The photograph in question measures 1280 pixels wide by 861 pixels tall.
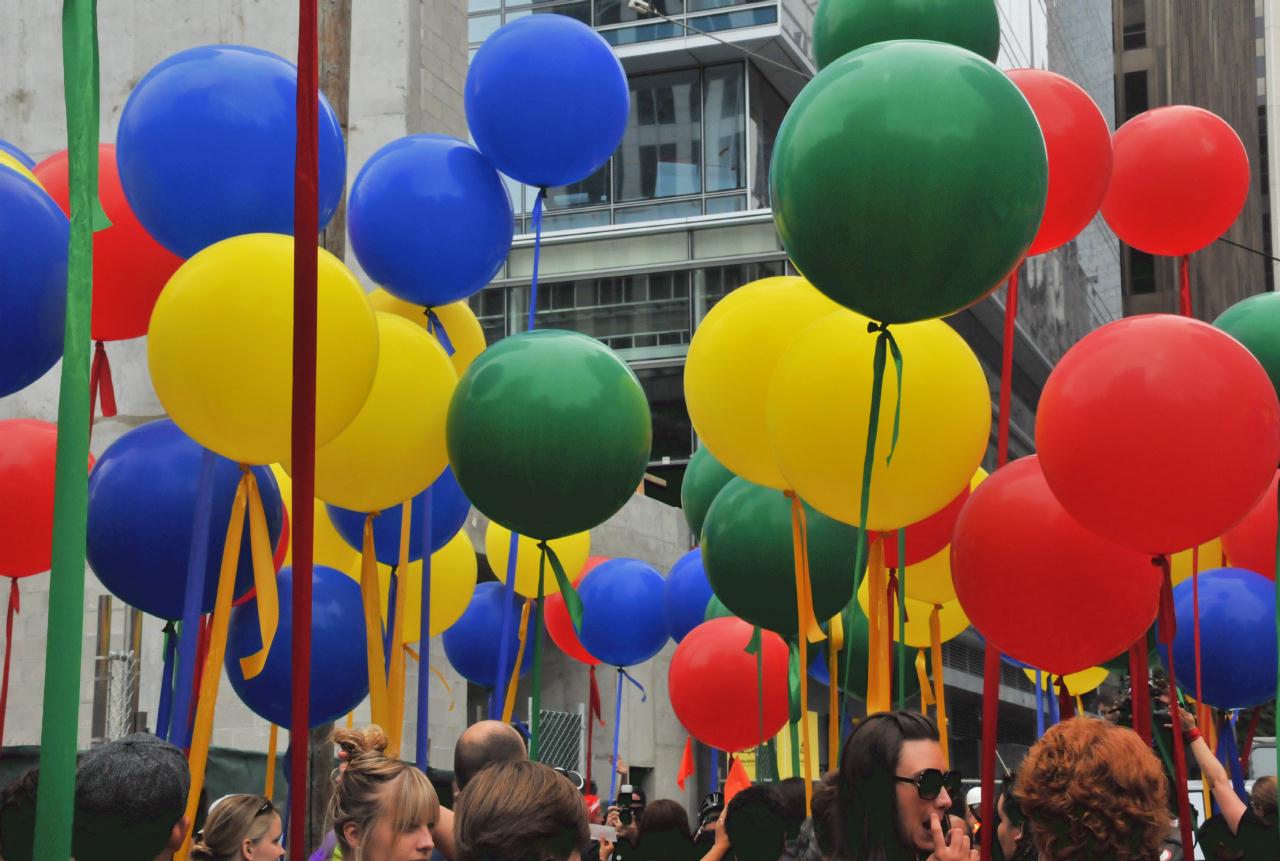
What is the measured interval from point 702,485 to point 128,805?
4.50 meters

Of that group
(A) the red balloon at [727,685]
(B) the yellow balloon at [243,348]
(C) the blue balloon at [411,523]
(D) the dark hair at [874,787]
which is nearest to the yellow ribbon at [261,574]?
(B) the yellow balloon at [243,348]

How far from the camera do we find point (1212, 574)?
22.7ft

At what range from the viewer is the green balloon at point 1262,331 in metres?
6.62

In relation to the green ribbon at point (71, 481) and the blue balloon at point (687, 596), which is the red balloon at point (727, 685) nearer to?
the blue balloon at point (687, 596)

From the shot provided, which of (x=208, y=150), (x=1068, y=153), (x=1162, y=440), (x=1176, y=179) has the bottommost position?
(x=1162, y=440)

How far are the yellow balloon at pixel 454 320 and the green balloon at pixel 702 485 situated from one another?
1.15m

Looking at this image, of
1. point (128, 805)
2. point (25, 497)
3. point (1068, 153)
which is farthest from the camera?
point (25, 497)

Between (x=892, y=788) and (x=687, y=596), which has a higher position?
(x=687, y=596)

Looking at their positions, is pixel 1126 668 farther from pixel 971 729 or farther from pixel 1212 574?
pixel 971 729

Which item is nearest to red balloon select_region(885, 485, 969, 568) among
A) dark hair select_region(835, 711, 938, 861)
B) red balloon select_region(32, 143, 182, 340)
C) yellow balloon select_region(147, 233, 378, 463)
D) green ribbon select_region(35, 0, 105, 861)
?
yellow balloon select_region(147, 233, 378, 463)

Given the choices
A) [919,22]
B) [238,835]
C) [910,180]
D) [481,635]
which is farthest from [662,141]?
[238,835]

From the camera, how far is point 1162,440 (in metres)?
4.52

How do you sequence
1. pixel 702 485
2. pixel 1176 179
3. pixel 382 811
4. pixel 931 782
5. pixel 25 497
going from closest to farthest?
pixel 931 782
pixel 382 811
pixel 25 497
pixel 1176 179
pixel 702 485

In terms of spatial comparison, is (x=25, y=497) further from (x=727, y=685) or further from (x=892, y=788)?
(x=892, y=788)
